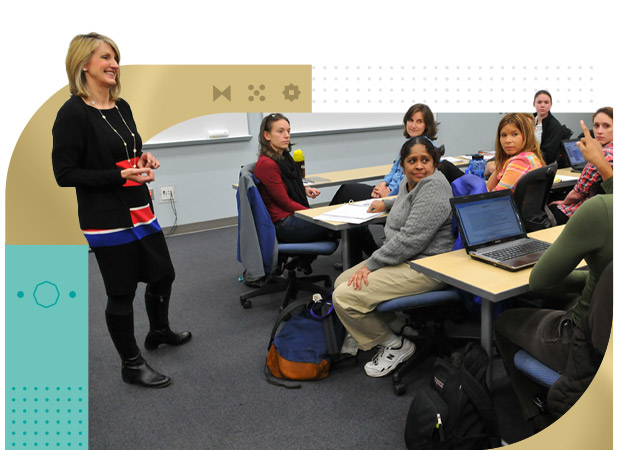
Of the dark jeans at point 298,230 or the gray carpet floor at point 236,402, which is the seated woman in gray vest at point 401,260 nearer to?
the gray carpet floor at point 236,402

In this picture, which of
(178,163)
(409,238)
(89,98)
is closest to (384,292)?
(409,238)

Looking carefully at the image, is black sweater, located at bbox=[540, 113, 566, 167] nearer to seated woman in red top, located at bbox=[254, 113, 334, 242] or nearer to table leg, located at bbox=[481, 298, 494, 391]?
seated woman in red top, located at bbox=[254, 113, 334, 242]

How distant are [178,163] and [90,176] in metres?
3.30

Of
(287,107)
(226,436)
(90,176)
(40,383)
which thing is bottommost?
(226,436)

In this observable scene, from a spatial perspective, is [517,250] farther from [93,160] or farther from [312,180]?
[312,180]

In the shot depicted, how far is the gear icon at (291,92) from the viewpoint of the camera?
137 centimetres

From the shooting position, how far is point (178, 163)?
190 inches

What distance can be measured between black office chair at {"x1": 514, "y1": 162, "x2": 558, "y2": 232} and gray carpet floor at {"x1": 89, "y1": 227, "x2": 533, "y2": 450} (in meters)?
0.70

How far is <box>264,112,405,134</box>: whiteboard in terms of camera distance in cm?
530

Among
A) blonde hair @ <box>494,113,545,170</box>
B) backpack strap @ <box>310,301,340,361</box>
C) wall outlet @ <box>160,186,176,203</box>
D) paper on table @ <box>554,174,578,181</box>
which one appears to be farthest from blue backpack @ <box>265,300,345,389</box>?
wall outlet @ <box>160,186,176,203</box>

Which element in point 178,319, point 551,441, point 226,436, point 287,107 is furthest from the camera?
point 178,319

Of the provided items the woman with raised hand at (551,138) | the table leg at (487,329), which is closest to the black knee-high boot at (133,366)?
the table leg at (487,329)

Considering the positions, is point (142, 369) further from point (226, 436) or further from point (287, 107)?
point (287, 107)

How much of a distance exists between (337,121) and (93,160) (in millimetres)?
4056
